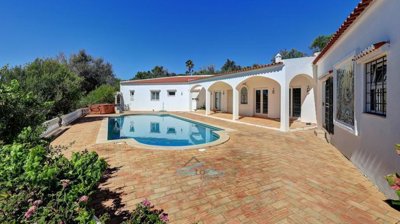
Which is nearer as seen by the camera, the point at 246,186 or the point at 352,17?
the point at 246,186

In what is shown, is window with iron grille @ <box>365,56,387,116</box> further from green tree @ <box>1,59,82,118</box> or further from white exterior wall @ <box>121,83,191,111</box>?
white exterior wall @ <box>121,83,191,111</box>

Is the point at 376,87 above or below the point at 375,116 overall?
above

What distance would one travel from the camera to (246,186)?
4562 mm

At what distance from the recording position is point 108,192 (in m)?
4.32

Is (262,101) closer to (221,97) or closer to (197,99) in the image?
(221,97)

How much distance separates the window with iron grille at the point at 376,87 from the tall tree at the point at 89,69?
139 feet

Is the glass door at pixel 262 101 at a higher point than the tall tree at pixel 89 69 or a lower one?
lower

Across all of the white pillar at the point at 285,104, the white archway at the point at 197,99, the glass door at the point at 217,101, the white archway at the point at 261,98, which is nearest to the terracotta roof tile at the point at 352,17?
the white pillar at the point at 285,104

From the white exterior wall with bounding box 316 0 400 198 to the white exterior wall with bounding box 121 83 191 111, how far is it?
22024 mm

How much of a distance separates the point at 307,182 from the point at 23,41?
25.9 metres

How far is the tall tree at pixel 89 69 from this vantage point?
3875 cm

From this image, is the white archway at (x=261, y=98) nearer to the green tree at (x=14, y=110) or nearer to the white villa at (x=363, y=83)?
the white villa at (x=363, y=83)

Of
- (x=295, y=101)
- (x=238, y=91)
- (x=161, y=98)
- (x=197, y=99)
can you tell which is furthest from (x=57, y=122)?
(x=197, y=99)

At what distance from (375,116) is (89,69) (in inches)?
1766
